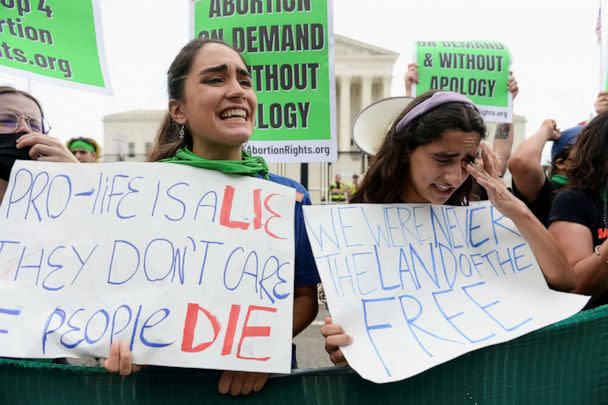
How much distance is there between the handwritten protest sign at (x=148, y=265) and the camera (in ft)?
4.67

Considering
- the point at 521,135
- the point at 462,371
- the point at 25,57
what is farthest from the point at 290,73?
the point at 521,135

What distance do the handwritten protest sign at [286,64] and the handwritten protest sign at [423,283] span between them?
189cm

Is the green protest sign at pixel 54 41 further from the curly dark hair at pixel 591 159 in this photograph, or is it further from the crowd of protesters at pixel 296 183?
the curly dark hair at pixel 591 159

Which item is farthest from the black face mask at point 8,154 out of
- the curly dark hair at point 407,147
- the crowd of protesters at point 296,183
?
the curly dark hair at point 407,147

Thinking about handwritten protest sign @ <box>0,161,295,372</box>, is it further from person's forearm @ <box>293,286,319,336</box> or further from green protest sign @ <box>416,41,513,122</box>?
green protest sign @ <box>416,41,513,122</box>

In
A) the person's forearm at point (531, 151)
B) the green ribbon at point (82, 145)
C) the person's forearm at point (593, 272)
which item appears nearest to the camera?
the person's forearm at point (593, 272)

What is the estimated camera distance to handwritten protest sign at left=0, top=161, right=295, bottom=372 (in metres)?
1.42

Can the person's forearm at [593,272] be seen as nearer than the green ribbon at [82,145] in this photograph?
Yes

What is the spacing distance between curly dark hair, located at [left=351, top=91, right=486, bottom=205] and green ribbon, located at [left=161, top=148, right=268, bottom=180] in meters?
0.42

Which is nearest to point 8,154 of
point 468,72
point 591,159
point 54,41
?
point 54,41

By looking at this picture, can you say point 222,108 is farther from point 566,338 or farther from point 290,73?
point 290,73

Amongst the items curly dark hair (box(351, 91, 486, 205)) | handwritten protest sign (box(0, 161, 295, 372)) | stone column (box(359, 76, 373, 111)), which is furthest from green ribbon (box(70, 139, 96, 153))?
stone column (box(359, 76, 373, 111))

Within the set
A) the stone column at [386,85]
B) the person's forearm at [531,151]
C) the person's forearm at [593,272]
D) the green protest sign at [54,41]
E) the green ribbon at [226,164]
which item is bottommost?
the person's forearm at [593,272]

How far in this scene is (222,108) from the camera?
68.5 inches
